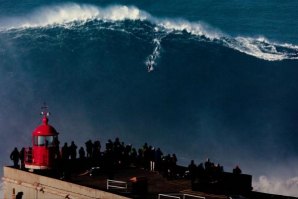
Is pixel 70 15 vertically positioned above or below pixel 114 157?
above

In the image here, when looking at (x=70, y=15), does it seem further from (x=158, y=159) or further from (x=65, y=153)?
(x=158, y=159)

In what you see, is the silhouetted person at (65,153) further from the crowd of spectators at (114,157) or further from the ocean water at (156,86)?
the ocean water at (156,86)

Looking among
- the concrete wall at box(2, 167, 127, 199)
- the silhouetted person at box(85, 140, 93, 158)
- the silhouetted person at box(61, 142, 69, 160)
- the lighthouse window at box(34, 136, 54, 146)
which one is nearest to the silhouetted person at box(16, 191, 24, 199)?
the concrete wall at box(2, 167, 127, 199)

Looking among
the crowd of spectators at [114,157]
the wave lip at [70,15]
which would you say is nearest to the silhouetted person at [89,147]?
the crowd of spectators at [114,157]

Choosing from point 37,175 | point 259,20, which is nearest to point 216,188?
point 37,175

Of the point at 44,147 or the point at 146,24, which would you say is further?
the point at 146,24

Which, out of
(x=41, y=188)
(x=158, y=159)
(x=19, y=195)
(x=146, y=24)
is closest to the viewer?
(x=41, y=188)

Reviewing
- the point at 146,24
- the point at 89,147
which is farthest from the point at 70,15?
the point at 89,147
